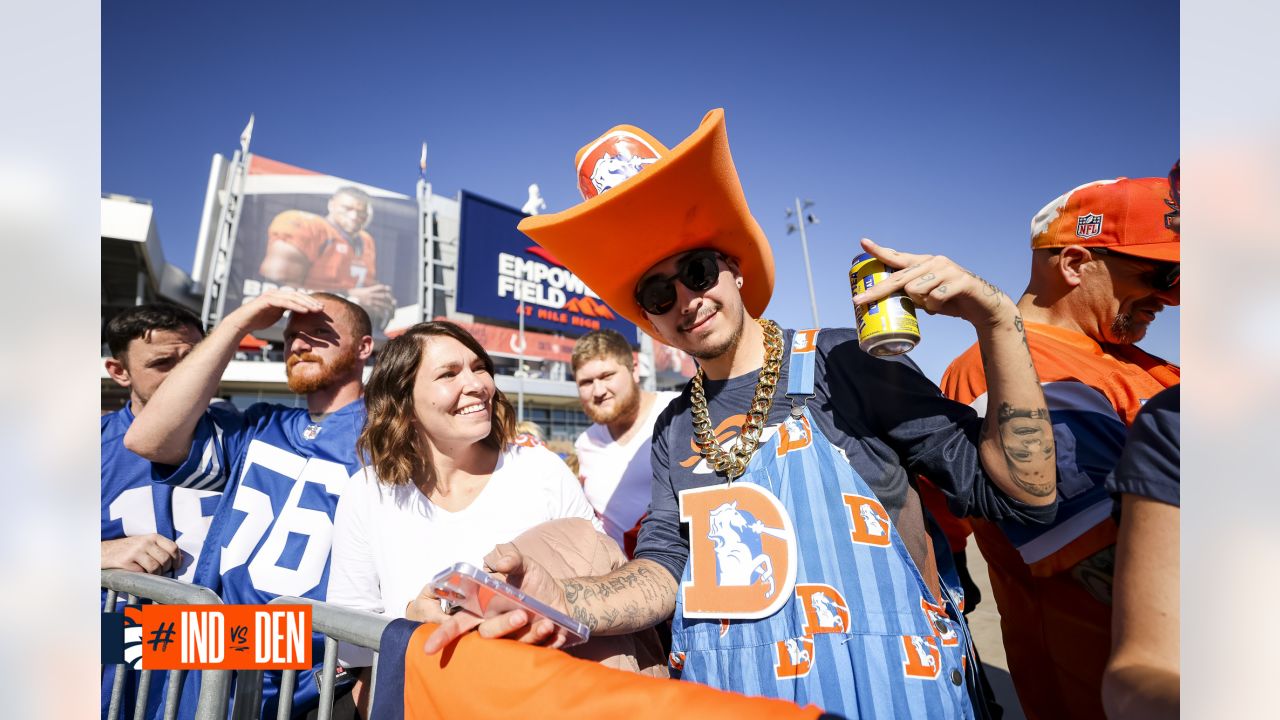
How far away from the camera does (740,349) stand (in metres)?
1.79

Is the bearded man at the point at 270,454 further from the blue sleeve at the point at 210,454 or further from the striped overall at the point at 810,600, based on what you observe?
the striped overall at the point at 810,600

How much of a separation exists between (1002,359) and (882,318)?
0.27 metres

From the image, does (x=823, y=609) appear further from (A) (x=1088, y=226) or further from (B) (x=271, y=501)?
(B) (x=271, y=501)

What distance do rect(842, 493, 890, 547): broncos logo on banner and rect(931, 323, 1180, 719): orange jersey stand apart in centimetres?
38

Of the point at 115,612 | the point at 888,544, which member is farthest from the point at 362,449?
the point at 888,544

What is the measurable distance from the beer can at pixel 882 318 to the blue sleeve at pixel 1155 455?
446 millimetres

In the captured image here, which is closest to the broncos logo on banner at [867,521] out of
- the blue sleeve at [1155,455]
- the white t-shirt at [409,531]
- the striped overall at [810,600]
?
the striped overall at [810,600]

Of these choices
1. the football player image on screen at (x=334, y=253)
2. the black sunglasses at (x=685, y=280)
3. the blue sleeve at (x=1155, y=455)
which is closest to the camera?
the blue sleeve at (x=1155, y=455)

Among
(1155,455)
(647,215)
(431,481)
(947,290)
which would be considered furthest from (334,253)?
(1155,455)

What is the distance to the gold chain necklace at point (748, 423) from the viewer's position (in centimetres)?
158

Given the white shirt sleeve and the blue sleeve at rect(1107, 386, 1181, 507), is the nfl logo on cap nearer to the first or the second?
the blue sleeve at rect(1107, 386, 1181, 507)

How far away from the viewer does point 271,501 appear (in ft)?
8.14

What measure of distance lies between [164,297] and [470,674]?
38784mm

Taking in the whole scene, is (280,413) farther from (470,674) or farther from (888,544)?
(888,544)
